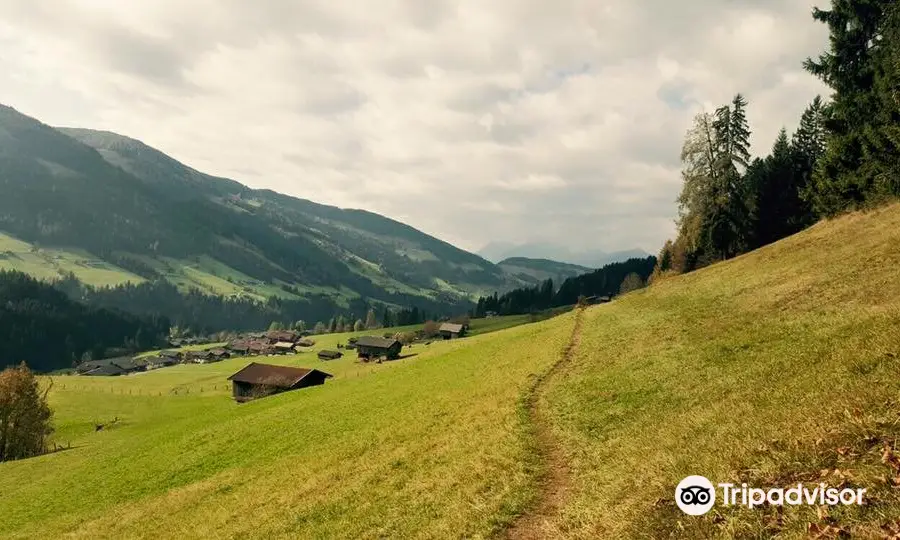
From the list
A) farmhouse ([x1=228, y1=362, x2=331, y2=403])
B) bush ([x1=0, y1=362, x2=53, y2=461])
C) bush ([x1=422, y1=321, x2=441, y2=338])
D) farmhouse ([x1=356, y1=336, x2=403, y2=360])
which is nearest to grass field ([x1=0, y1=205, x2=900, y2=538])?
bush ([x1=0, y1=362, x2=53, y2=461])

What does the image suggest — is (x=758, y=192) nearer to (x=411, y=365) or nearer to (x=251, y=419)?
(x=411, y=365)

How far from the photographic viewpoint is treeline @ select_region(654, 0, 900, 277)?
44188mm

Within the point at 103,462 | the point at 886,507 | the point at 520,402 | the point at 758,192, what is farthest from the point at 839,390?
the point at 758,192

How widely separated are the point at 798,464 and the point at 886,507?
2562mm

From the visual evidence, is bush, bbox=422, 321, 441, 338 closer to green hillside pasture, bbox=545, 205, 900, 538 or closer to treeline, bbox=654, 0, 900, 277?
treeline, bbox=654, 0, 900, 277

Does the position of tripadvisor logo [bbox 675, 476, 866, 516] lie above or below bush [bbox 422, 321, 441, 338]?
above

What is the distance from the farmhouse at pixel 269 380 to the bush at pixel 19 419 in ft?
99.4

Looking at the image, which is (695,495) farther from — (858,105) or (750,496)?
(858,105)

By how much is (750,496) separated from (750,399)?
25.0ft

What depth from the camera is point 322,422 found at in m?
39.2

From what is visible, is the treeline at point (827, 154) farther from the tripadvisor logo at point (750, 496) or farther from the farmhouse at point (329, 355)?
the farmhouse at point (329, 355)

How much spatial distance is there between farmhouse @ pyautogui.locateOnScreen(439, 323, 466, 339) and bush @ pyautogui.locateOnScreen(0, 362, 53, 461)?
115255mm

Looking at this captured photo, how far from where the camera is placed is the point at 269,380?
9050 centimetres

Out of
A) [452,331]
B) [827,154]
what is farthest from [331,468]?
[452,331]
